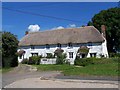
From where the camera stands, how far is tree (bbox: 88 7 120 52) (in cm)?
5782

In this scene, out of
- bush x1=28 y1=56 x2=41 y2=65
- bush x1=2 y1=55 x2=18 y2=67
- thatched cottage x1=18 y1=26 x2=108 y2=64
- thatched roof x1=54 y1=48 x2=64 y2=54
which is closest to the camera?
bush x1=2 y1=55 x2=18 y2=67

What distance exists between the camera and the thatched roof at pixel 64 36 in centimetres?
5069

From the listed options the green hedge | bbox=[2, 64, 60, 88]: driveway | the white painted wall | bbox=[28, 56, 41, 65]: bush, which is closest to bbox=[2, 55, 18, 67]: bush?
bbox=[28, 56, 41, 65]: bush

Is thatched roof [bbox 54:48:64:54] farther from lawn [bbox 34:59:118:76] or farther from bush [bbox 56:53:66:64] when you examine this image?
lawn [bbox 34:59:118:76]

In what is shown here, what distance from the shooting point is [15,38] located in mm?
45500

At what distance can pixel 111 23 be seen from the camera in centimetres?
5834

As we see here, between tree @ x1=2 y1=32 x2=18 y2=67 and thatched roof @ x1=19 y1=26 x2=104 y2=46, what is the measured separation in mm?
9959

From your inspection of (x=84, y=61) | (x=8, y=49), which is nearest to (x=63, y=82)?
(x=84, y=61)

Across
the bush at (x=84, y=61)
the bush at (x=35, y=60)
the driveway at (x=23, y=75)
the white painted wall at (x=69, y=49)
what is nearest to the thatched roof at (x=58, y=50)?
the white painted wall at (x=69, y=49)

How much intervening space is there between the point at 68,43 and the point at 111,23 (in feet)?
38.5

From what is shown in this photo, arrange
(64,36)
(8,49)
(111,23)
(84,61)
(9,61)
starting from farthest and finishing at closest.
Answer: (111,23) → (64,36) → (9,61) → (8,49) → (84,61)

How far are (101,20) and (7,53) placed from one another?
79.3ft

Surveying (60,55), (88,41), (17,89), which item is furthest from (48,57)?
(17,89)

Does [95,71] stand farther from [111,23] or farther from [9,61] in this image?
[111,23]
